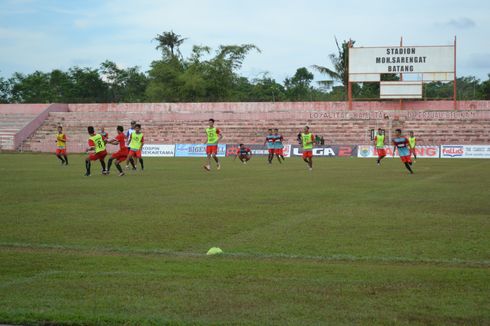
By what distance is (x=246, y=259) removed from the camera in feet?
28.3

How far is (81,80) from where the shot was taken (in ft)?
294

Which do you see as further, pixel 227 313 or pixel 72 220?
pixel 72 220

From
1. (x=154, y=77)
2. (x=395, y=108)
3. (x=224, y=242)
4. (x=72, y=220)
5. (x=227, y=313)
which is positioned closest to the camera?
(x=227, y=313)

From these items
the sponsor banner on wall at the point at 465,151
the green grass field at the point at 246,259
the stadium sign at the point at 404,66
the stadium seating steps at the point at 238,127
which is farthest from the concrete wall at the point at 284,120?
the green grass field at the point at 246,259

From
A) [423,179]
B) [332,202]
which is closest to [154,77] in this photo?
[423,179]

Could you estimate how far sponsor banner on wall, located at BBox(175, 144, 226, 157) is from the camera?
53.0 m

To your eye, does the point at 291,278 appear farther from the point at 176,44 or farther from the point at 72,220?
the point at 176,44

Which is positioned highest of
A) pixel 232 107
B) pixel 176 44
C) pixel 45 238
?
pixel 176 44

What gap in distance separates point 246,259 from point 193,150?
45.2 m

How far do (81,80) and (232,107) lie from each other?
3423 centimetres

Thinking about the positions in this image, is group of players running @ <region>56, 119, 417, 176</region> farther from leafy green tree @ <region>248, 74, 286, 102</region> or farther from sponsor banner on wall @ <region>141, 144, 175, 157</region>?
leafy green tree @ <region>248, 74, 286, 102</region>

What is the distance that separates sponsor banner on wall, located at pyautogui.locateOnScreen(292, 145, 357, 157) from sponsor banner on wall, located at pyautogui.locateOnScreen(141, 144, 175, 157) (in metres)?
9.76

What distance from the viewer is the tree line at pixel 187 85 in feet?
254

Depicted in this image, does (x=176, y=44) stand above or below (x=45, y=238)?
above
